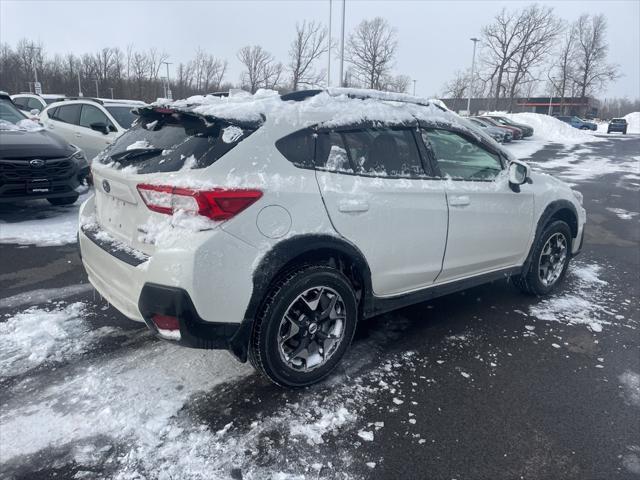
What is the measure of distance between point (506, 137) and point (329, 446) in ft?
96.2

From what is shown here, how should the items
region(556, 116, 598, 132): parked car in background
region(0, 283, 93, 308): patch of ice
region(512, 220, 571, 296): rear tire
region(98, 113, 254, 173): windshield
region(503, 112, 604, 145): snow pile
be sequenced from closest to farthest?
region(98, 113, 254, 173): windshield → region(0, 283, 93, 308): patch of ice → region(512, 220, 571, 296): rear tire → region(503, 112, 604, 145): snow pile → region(556, 116, 598, 132): parked car in background

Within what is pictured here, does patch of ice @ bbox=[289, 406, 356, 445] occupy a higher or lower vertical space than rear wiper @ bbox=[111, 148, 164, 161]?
lower

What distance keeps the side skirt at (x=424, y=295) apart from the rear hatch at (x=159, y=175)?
4.17 feet

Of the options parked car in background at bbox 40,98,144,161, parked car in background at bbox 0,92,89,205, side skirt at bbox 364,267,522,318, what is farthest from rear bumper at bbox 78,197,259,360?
parked car in background at bbox 40,98,144,161

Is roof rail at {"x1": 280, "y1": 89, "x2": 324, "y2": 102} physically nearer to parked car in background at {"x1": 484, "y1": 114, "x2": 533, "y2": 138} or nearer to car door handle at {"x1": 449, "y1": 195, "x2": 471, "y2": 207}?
car door handle at {"x1": 449, "y1": 195, "x2": 471, "y2": 207}

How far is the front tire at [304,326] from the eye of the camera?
9.04 ft

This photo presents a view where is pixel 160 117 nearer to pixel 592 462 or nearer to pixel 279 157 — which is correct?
pixel 279 157

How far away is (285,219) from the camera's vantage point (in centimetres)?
271

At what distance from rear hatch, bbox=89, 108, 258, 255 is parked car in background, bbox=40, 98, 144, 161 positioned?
711 centimetres

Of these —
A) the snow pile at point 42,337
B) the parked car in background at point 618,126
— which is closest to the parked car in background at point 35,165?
the snow pile at point 42,337

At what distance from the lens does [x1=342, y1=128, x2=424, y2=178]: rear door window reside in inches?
123

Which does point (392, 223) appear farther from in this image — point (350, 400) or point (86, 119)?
point (86, 119)

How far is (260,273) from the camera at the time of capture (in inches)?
103

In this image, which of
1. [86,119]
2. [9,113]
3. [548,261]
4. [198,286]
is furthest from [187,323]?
[86,119]
